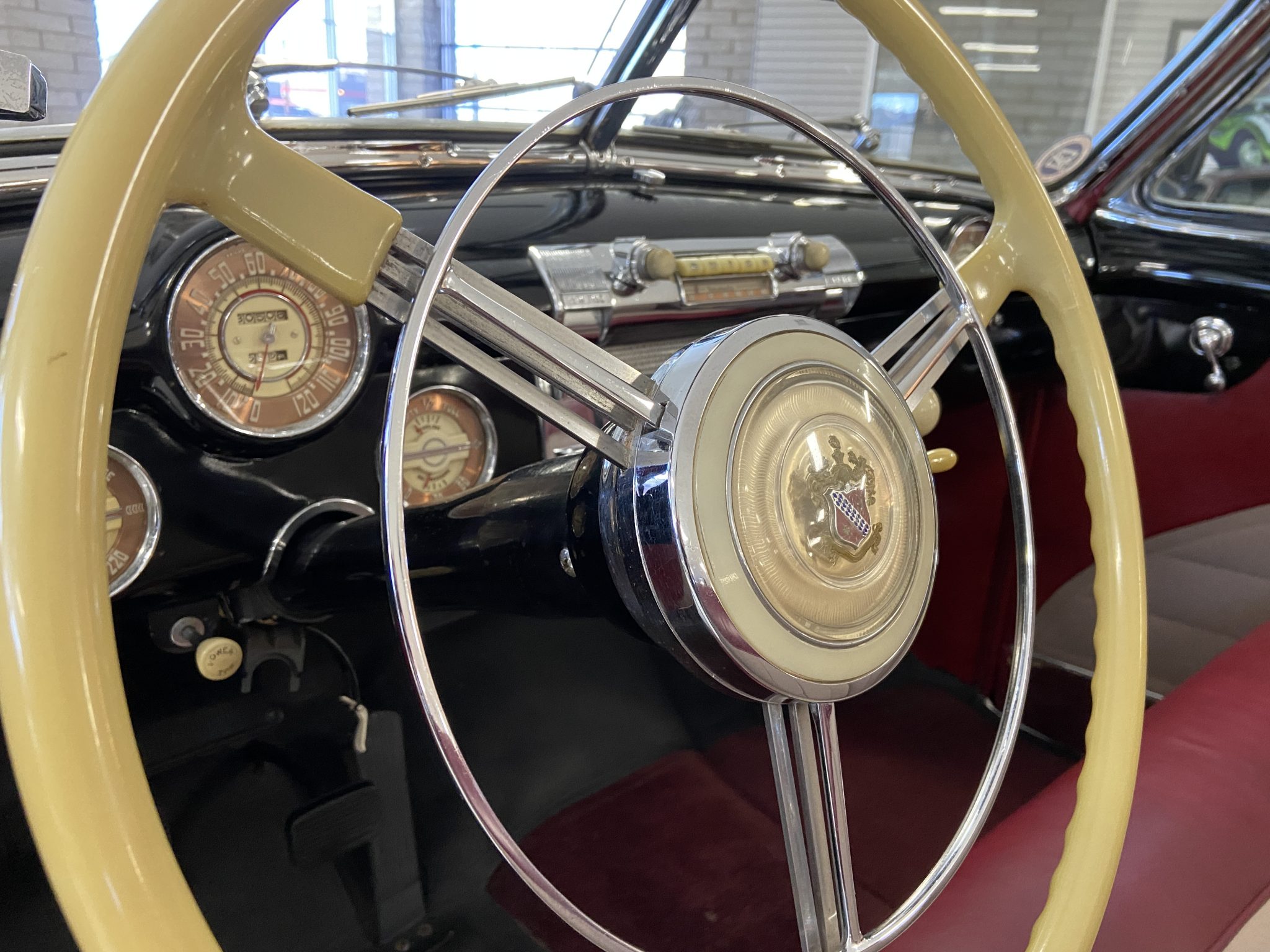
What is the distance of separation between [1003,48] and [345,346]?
5243 mm

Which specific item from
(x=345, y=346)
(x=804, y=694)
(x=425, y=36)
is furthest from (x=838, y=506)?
(x=425, y=36)

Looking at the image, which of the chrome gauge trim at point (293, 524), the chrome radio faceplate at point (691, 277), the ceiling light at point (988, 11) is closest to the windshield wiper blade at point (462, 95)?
the chrome radio faceplate at point (691, 277)

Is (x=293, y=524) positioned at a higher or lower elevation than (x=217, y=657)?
higher

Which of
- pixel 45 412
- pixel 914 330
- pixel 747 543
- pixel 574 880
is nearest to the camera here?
pixel 45 412

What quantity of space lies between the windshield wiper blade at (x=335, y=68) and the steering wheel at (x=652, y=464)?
0.60 meters

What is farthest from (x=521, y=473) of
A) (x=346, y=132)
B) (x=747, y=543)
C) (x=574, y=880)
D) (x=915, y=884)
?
(x=915, y=884)

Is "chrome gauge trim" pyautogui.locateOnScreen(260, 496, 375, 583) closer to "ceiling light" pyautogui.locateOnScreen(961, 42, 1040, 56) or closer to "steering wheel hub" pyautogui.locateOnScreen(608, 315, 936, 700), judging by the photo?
"steering wheel hub" pyautogui.locateOnScreen(608, 315, 936, 700)

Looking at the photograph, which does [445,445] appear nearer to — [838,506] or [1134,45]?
[838,506]

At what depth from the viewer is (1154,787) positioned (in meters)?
0.76

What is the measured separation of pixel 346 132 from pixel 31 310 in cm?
78

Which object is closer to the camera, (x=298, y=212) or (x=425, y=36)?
(x=298, y=212)

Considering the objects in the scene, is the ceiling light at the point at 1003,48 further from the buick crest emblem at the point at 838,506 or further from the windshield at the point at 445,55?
the buick crest emblem at the point at 838,506

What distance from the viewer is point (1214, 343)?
4.64 ft

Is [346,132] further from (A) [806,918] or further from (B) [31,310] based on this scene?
(A) [806,918]
